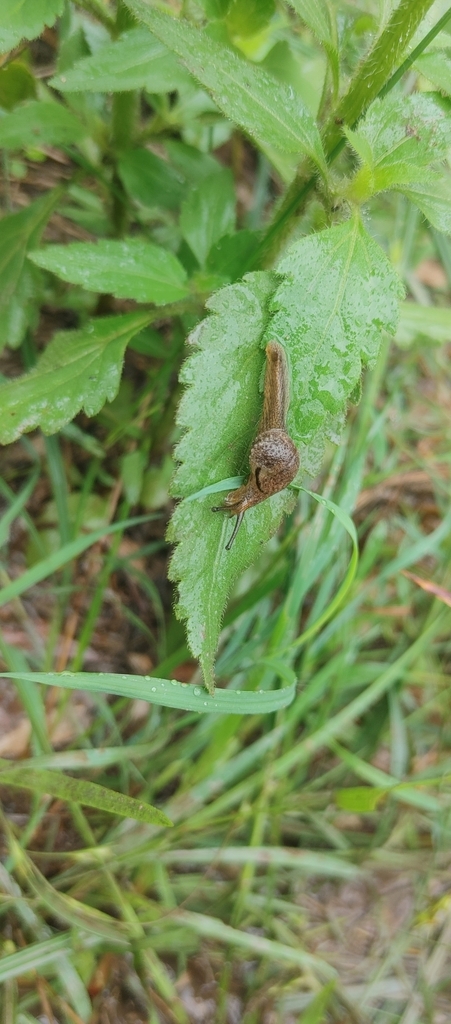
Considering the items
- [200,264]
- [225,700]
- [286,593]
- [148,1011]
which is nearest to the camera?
[225,700]

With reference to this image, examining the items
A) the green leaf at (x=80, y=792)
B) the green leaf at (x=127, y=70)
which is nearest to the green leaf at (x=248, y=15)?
the green leaf at (x=127, y=70)

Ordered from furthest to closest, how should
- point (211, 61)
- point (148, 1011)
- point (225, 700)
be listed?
point (148, 1011), point (225, 700), point (211, 61)

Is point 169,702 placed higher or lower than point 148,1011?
higher

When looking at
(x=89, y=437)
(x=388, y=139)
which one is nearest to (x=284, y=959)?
(x=89, y=437)

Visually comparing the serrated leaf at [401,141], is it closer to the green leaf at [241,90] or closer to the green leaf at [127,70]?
the green leaf at [241,90]

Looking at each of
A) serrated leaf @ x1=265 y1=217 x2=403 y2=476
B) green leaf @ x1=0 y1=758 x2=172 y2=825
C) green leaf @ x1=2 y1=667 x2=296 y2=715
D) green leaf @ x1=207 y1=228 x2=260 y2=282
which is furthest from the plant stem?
green leaf @ x1=0 y1=758 x2=172 y2=825

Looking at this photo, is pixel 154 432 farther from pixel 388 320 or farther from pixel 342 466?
pixel 388 320

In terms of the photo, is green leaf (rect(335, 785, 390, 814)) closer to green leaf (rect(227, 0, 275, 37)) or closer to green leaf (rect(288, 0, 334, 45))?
green leaf (rect(288, 0, 334, 45))

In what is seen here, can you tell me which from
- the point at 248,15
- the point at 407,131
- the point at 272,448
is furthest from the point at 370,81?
the point at 272,448
